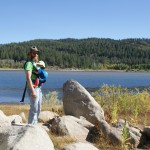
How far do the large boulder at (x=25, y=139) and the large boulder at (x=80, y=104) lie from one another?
6.68m

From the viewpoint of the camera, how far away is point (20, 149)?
6.81 metres

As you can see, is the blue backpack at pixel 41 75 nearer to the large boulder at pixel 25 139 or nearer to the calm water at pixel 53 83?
the large boulder at pixel 25 139

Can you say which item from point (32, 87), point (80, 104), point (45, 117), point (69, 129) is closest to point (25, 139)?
point (32, 87)

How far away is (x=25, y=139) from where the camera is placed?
22.9ft

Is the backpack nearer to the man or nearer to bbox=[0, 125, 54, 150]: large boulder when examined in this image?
the man

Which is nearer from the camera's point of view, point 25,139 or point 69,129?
Result: point 25,139

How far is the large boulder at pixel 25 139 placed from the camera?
6898mm

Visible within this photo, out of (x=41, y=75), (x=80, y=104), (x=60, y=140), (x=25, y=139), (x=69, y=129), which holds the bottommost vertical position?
(x=60, y=140)

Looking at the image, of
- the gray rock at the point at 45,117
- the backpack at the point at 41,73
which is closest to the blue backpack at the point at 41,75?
the backpack at the point at 41,73

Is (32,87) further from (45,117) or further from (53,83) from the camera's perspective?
(53,83)

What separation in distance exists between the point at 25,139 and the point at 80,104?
756cm

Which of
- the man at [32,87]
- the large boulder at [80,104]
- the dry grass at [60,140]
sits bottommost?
the dry grass at [60,140]

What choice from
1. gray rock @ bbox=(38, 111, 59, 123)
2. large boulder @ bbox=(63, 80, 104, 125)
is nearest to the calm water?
large boulder @ bbox=(63, 80, 104, 125)

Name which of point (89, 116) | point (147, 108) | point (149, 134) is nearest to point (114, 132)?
point (149, 134)
